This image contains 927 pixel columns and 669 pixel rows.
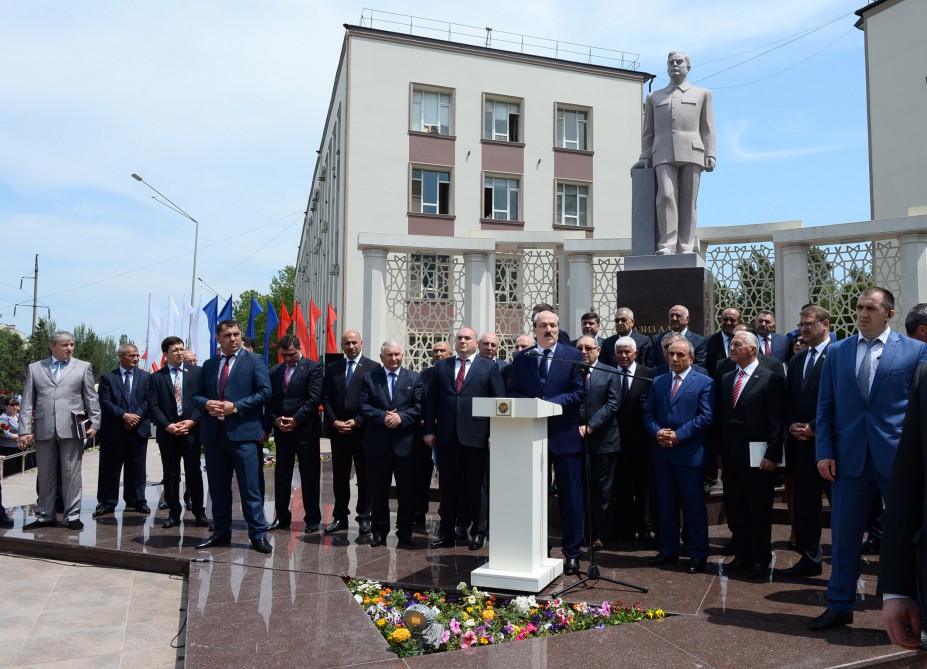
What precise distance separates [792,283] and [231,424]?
8907mm

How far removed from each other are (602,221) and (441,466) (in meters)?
20.2

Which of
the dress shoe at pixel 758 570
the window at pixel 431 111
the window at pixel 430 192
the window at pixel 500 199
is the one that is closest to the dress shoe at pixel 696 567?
the dress shoe at pixel 758 570

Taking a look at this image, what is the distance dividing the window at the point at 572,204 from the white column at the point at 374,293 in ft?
40.7

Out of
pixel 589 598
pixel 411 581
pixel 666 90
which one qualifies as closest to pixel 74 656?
pixel 411 581

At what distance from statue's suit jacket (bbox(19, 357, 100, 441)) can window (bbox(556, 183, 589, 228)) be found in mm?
19086

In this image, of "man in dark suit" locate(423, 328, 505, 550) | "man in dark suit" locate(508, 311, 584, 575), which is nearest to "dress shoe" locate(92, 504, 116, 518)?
"man in dark suit" locate(423, 328, 505, 550)

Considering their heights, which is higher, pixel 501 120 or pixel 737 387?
pixel 501 120

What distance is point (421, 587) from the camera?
4.95 meters

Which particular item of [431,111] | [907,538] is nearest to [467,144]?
[431,111]

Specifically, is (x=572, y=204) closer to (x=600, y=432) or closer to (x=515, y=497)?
(x=600, y=432)

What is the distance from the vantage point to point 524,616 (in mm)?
4309

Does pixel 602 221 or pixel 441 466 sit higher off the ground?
pixel 602 221

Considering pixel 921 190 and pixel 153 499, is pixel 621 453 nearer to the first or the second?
pixel 153 499

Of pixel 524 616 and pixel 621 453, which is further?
pixel 621 453
